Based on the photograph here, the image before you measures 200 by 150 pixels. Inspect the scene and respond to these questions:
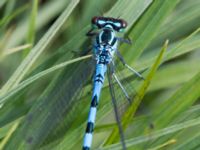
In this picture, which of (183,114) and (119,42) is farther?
(119,42)

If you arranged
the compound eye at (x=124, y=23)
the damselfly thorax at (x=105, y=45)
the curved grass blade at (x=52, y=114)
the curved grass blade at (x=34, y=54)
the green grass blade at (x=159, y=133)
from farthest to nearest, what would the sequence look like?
the damselfly thorax at (x=105, y=45)
the compound eye at (x=124, y=23)
the curved grass blade at (x=52, y=114)
the curved grass blade at (x=34, y=54)
the green grass blade at (x=159, y=133)

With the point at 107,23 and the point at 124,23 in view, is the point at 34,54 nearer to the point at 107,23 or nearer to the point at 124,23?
the point at 124,23

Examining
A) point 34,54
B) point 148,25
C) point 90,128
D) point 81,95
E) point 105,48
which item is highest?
point 105,48

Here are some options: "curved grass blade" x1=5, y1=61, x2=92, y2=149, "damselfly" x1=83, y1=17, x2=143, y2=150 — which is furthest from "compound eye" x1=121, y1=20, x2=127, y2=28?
"curved grass blade" x1=5, y1=61, x2=92, y2=149

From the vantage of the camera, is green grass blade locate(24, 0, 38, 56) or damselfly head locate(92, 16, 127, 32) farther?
damselfly head locate(92, 16, 127, 32)

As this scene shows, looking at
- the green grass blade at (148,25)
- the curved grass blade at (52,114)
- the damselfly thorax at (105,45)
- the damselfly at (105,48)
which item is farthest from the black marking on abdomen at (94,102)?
the damselfly thorax at (105,45)

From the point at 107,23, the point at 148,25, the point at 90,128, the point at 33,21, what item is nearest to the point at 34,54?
the point at 33,21

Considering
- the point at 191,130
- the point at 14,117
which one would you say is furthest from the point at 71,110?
the point at 191,130

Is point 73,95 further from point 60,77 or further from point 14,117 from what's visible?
point 14,117

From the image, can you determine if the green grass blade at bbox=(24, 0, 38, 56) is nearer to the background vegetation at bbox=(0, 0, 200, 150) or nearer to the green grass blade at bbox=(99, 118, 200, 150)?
the background vegetation at bbox=(0, 0, 200, 150)

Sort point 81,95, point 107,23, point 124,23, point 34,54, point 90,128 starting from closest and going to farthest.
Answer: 1. point 34,54
2. point 90,128
3. point 124,23
4. point 81,95
5. point 107,23

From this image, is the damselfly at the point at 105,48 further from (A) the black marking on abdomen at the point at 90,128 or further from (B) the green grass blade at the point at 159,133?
(B) the green grass blade at the point at 159,133
